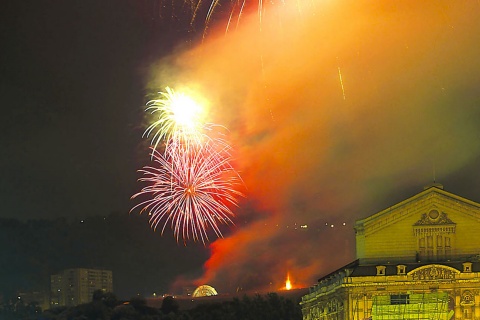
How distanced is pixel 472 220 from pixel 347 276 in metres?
14.0

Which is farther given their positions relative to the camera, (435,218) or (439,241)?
(435,218)

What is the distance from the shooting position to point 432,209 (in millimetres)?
115000

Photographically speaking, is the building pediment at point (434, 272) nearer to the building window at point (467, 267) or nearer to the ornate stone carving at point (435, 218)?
the building window at point (467, 267)

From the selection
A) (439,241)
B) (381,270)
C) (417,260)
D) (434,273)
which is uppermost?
(439,241)

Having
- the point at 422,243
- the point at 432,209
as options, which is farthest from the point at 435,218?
the point at 422,243

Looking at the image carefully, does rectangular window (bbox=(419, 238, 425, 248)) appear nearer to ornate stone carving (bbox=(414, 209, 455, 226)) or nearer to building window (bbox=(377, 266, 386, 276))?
ornate stone carving (bbox=(414, 209, 455, 226))

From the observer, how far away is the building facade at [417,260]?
109625mm

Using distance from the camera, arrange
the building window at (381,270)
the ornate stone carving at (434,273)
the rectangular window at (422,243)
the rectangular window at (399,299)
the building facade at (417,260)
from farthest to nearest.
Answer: the rectangular window at (422,243), the building window at (381,270), the ornate stone carving at (434,273), the rectangular window at (399,299), the building facade at (417,260)

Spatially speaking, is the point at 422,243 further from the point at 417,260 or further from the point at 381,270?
the point at 381,270

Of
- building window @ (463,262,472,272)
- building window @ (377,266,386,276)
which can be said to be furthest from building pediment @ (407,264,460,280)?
building window @ (377,266,386,276)

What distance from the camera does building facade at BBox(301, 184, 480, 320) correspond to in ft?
360

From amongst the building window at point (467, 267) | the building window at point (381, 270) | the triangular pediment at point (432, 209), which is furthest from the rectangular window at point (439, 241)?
the building window at point (381, 270)

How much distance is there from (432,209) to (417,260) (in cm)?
535

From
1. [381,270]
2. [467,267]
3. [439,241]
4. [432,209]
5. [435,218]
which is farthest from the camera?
[435,218]
